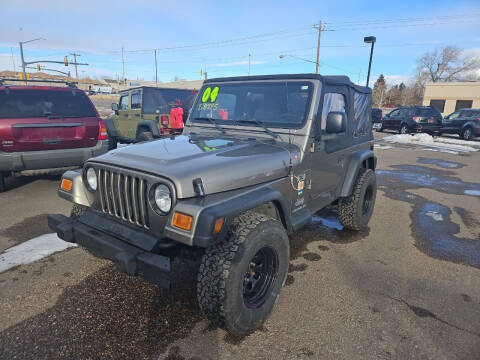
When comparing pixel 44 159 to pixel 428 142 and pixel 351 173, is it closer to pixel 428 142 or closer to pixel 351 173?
pixel 351 173

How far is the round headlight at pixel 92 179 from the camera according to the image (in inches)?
105

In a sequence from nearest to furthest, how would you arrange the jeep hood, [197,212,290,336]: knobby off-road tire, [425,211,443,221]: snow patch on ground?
[197,212,290,336]: knobby off-road tire → the jeep hood → [425,211,443,221]: snow patch on ground

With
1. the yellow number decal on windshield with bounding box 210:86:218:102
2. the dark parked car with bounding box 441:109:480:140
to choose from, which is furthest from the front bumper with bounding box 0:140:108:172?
the dark parked car with bounding box 441:109:480:140

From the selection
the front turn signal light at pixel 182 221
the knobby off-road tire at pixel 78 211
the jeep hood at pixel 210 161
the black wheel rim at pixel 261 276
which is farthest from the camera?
the knobby off-road tire at pixel 78 211

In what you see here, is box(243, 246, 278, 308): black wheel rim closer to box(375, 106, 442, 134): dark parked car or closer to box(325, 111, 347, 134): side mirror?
box(325, 111, 347, 134): side mirror

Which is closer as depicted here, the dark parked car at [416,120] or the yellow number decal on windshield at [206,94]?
the yellow number decal on windshield at [206,94]

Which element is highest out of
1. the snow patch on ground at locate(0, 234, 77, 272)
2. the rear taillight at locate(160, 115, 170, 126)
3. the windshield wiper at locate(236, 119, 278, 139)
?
the windshield wiper at locate(236, 119, 278, 139)

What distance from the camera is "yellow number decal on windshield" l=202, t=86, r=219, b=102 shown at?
369 centimetres

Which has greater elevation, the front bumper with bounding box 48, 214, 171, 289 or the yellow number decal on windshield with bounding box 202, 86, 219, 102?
the yellow number decal on windshield with bounding box 202, 86, 219, 102

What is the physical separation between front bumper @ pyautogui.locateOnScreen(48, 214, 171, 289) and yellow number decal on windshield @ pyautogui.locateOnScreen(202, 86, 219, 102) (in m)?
1.95

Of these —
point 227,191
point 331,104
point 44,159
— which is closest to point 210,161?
point 227,191

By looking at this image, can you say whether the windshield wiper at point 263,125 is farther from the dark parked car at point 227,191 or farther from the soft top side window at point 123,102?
the soft top side window at point 123,102

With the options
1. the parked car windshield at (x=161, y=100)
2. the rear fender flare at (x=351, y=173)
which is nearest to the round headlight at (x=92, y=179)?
the rear fender flare at (x=351, y=173)

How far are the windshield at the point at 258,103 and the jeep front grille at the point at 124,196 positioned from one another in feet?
4.68
